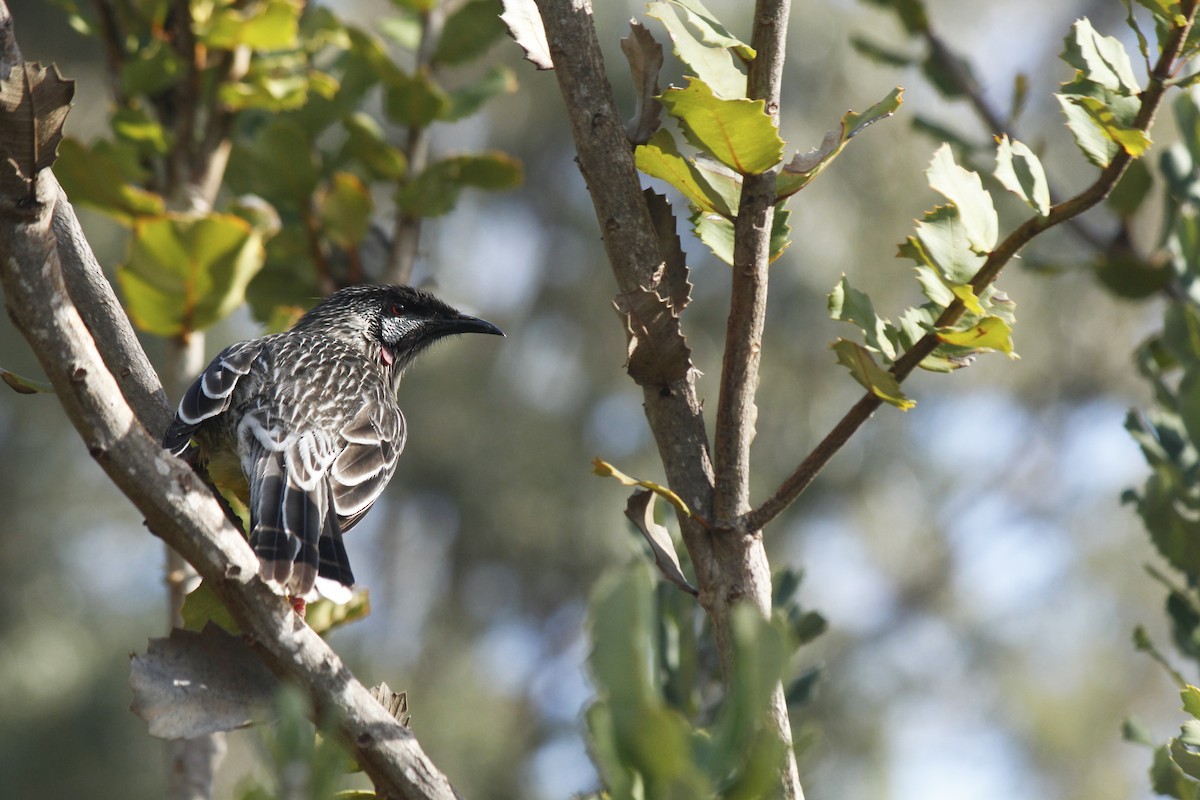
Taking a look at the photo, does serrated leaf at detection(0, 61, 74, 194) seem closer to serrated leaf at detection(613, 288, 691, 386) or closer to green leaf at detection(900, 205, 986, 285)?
serrated leaf at detection(613, 288, 691, 386)

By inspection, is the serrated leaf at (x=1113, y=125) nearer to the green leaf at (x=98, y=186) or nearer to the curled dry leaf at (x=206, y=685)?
the curled dry leaf at (x=206, y=685)

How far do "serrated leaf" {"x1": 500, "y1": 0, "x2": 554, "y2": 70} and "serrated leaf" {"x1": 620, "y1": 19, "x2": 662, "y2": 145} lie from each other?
12cm

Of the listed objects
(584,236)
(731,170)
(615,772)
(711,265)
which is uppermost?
(731,170)

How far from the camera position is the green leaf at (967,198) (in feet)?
4.78

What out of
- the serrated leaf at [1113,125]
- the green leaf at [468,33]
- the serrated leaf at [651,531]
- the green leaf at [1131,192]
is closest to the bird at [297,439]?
the serrated leaf at [651,531]

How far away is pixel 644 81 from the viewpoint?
1610 mm

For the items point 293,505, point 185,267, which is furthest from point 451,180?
point 293,505

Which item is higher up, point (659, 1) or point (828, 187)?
point (659, 1)

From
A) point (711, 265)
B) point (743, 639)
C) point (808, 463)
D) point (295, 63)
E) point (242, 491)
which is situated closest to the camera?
point (743, 639)

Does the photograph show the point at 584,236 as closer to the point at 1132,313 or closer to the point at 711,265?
the point at 711,265

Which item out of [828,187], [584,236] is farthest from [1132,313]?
[584,236]

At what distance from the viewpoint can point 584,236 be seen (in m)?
11.1

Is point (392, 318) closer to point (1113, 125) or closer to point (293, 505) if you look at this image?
point (293, 505)

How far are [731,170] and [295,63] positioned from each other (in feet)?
6.54
